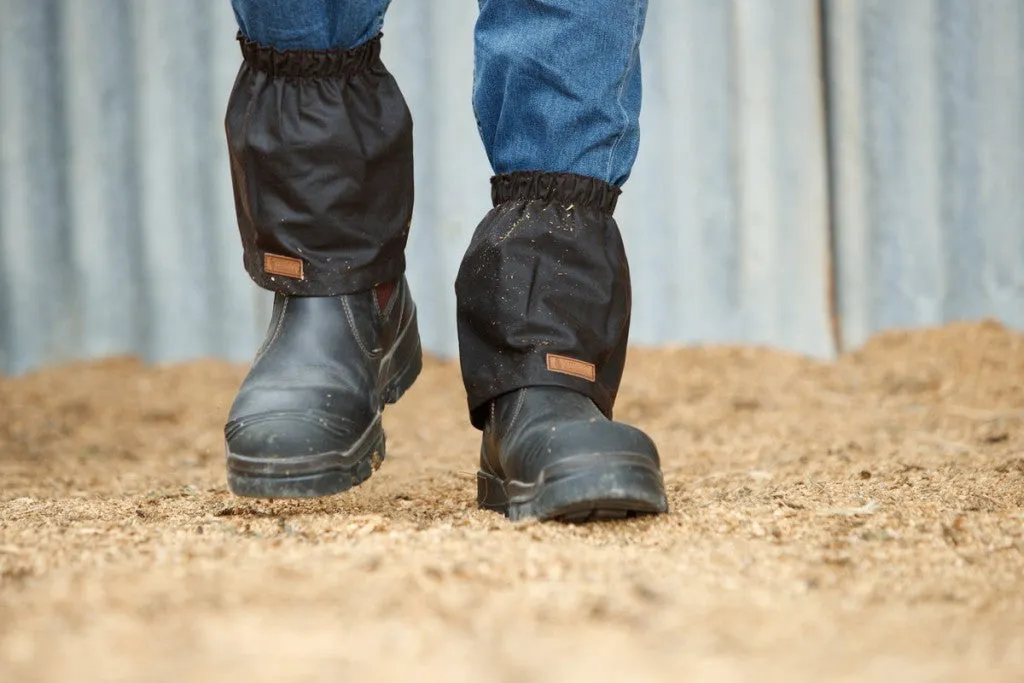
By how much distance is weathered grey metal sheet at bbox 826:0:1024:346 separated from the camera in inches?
115

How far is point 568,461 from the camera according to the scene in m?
1.04

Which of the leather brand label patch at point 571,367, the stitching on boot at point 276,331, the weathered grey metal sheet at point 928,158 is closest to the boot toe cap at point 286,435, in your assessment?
the stitching on boot at point 276,331

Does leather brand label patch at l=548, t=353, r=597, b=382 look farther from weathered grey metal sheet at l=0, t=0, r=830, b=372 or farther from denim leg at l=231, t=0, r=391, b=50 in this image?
weathered grey metal sheet at l=0, t=0, r=830, b=372

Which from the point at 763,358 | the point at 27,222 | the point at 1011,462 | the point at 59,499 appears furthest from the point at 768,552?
the point at 27,222

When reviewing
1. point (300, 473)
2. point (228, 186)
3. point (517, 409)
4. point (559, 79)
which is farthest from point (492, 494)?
point (228, 186)

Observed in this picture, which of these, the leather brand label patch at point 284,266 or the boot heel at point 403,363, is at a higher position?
the leather brand label patch at point 284,266

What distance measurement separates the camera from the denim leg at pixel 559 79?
1141 millimetres

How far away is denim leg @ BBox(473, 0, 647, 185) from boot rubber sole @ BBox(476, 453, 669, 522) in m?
0.34

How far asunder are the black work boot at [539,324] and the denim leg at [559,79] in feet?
0.10

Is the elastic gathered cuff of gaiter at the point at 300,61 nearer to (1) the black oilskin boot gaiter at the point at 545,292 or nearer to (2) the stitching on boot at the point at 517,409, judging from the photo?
(1) the black oilskin boot gaiter at the point at 545,292

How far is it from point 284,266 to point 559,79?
1.21ft

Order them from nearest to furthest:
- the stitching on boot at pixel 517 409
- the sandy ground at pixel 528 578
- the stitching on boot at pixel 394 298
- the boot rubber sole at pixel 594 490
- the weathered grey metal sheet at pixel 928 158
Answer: the sandy ground at pixel 528 578 → the boot rubber sole at pixel 594 490 → the stitching on boot at pixel 517 409 → the stitching on boot at pixel 394 298 → the weathered grey metal sheet at pixel 928 158

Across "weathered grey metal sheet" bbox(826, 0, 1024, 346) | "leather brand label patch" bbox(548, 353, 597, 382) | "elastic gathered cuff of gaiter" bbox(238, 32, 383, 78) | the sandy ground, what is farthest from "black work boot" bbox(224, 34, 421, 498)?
"weathered grey metal sheet" bbox(826, 0, 1024, 346)

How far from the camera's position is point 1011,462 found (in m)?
1.54
